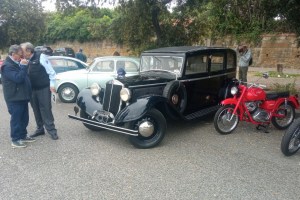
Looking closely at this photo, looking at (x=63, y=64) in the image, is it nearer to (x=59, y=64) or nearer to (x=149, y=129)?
(x=59, y=64)

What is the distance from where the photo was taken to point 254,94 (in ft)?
20.3

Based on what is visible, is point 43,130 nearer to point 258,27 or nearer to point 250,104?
point 250,104

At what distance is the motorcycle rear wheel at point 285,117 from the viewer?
6475 mm

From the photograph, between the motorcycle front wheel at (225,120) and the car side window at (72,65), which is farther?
the car side window at (72,65)

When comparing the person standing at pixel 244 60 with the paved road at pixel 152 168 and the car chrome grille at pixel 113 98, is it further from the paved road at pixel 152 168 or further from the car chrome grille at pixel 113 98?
the car chrome grille at pixel 113 98

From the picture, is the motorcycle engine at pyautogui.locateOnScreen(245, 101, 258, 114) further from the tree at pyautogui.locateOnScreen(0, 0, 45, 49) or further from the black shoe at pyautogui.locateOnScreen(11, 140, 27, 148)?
the tree at pyautogui.locateOnScreen(0, 0, 45, 49)

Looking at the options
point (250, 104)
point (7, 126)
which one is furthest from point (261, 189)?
point (7, 126)

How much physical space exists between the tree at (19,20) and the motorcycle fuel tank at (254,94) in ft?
56.1

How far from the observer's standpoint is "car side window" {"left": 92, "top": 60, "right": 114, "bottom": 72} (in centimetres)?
968

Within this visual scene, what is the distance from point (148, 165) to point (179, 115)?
61.5 inches

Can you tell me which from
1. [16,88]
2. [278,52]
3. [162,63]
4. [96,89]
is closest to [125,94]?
[96,89]

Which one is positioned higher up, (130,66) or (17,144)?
(130,66)

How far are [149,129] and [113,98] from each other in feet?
3.01

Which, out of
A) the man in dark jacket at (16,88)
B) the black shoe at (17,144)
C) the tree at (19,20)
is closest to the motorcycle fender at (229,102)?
the man in dark jacket at (16,88)
